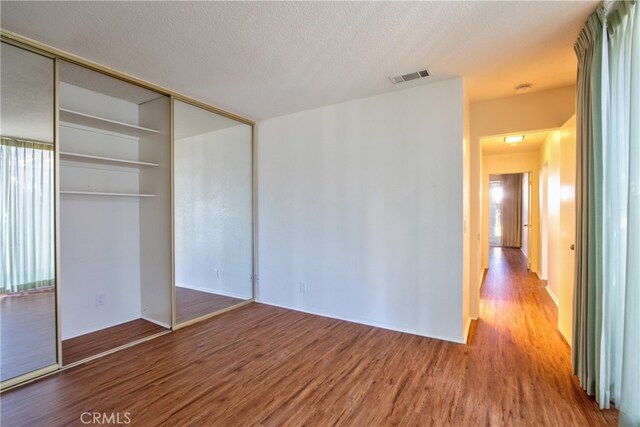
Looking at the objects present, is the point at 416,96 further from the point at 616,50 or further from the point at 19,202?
the point at 19,202

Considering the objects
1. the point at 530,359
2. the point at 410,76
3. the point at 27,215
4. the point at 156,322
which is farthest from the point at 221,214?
the point at 530,359

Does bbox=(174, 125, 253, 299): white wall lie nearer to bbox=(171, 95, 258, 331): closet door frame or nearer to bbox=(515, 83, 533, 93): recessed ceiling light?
bbox=(171, 95, 258, 331): closet door frame

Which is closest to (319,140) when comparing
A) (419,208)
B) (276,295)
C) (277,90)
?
(277,90)

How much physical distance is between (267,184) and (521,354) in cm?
355

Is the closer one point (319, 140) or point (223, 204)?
point (319, 140)

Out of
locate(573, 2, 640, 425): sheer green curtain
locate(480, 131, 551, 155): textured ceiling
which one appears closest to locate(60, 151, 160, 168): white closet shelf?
locate(573, 2, 640, 425): sheer green curtain

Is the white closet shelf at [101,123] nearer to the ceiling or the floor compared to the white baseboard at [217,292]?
nearer to the ceiling

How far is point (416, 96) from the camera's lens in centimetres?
312

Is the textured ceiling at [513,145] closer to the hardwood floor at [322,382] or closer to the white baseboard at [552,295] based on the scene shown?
the white baseboard at [552,295]

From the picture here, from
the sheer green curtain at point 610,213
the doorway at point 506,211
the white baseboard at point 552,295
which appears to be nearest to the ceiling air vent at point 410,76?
the sheer green curtain at point 610,213

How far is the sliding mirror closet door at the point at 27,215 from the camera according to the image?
86.9 inches

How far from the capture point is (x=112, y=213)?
11.2 feet

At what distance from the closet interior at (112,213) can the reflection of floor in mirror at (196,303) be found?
33cm

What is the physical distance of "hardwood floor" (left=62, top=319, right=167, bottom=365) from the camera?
2.71 metres
